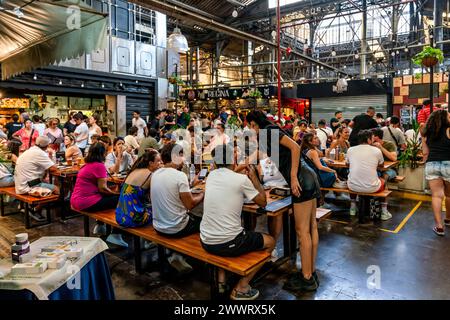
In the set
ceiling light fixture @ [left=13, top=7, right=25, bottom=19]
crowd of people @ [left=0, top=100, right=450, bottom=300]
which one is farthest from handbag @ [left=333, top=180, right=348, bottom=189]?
ceiling light fixture @ [left=13, top=7, right=25, bottom=19]

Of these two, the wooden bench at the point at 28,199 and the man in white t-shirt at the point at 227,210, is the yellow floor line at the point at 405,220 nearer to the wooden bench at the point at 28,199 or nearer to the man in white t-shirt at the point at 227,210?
the man in white t-shirt at the point at 227,210

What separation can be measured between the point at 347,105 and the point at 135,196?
1205 cm

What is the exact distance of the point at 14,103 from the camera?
1249 cm

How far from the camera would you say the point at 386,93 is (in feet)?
40.9

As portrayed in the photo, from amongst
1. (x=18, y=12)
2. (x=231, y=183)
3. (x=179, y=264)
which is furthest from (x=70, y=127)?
(x=231, y=183)

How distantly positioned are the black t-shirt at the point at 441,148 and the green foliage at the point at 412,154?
219cm

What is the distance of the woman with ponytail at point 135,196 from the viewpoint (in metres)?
3.57

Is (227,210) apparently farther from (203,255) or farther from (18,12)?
(18,12)

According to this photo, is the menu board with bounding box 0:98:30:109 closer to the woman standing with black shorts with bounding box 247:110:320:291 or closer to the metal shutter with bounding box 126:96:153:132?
the metal shutter with bounding box 126:96:153:132

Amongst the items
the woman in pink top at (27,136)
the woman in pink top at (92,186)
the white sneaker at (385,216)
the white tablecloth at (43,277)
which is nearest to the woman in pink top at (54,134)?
the woman in pink top at (27,136)

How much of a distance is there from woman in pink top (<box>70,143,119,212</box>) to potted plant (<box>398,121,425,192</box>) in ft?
Answer: 19.4

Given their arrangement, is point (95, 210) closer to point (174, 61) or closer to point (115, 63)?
point (115, 63)
